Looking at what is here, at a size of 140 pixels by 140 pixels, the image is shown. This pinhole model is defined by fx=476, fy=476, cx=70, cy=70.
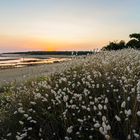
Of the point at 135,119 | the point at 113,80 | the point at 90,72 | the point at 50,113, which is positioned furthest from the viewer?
the point at 90,72

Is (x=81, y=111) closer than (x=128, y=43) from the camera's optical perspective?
Yes

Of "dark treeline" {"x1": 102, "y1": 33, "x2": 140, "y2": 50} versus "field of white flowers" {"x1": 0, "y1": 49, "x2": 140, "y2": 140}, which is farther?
"dark treeline" {"x1": 102, "y1": 33, "x2": 140, "y2": 50}

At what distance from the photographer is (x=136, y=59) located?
32.3ft

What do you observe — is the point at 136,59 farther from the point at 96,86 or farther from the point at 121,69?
the point at 96,86

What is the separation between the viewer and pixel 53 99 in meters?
7.65

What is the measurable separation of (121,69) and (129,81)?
63.6 inches

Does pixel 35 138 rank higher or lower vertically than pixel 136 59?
lower

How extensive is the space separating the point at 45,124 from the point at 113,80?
144cm

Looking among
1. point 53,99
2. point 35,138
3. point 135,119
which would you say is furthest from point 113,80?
point 135,119

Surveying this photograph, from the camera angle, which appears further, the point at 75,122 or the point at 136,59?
the point at 136,59

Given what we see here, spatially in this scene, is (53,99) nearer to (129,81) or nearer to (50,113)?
(50,113)

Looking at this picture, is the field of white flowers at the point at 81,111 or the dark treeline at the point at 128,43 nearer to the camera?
the field of white flowers at the point at 81,111

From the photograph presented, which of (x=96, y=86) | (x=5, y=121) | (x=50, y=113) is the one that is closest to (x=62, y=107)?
(x=50, y=113)

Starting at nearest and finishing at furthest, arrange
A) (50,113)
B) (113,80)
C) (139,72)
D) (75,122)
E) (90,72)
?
1. (75,122)
2. (50,113)
3. (113,80)
4. (139,72)
5. (90,72)
